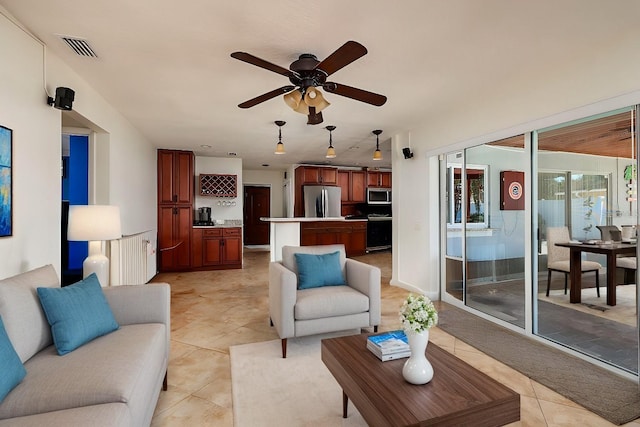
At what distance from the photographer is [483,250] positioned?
373 centimetres

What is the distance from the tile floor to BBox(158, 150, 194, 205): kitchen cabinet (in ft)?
5.62

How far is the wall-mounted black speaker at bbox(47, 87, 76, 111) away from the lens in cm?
231

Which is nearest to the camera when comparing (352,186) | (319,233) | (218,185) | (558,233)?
(558,233)

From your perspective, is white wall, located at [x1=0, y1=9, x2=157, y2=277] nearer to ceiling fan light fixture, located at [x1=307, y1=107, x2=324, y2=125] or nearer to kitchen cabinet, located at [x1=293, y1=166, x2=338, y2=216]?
ceiling fan light fixture, located at [x1=307, y1=107, x2=324, y2=125]

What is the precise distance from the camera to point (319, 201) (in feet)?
25.3

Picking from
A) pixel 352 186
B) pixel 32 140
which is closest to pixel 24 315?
pixel 32 140

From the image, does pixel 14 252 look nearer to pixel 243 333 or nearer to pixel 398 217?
pixel 243 333

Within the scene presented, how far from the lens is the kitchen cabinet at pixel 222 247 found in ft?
20.4

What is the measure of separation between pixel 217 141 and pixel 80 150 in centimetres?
203

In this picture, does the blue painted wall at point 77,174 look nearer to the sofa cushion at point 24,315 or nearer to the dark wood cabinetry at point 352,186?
the sofa cushion at point 24,315

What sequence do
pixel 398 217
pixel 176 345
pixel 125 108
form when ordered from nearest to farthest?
pixel 176 345, pixel 125 108, pixel 398 217

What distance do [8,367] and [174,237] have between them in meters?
5.08

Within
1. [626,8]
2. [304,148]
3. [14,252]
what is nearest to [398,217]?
[304,148]

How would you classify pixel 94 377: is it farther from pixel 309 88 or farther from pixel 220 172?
pixel 220 172
